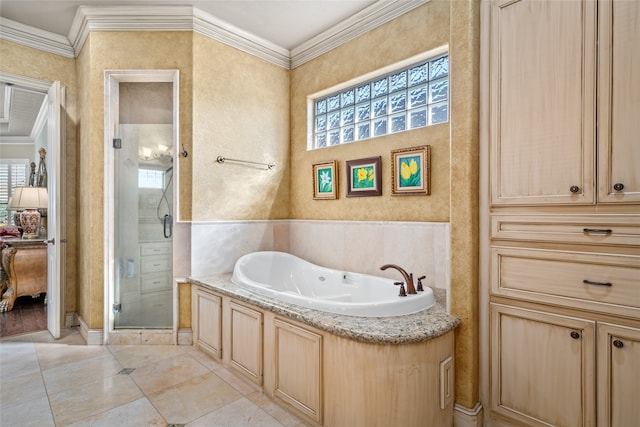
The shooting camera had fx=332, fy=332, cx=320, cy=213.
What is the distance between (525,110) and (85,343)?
3.80 meters

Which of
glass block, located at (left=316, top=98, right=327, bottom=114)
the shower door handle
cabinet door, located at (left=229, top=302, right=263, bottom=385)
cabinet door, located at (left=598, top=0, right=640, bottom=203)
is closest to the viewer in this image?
cabinet door, located at (left=598, top=0, right=640, bottom=203)

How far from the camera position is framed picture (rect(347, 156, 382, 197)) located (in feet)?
9.07

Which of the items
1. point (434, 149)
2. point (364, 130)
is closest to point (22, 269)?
point (364, 130)

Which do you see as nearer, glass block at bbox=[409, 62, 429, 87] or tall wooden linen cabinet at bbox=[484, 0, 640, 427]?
tall wooden linen cabinet at bbox=[484, 0, 640, 427]

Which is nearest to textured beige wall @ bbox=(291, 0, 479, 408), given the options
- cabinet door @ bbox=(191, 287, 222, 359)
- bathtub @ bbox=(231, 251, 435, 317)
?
bathtub @ bbox=(231, 251, 435, 317)

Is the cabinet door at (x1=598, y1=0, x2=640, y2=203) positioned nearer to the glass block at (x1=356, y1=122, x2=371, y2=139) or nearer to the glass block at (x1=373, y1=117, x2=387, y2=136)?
the glass block at (x1=373, y1=117, x2=387, y2=136)

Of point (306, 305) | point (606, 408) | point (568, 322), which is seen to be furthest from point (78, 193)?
A: point (606, 408)

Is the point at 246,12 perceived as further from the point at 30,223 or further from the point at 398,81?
the point at 30,223

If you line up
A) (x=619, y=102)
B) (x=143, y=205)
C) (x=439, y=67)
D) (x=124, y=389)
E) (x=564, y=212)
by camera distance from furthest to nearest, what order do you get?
(x=143, y=205), (x=439, y=67), (x=124, y=389), (x=564, y=212), (x=619, y=102)

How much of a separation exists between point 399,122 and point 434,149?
1.68 ft

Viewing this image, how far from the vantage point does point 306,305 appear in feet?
6.52

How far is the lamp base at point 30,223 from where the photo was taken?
14.0 ft

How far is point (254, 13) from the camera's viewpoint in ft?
9.50

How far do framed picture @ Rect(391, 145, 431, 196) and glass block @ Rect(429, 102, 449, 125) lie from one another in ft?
0.91
